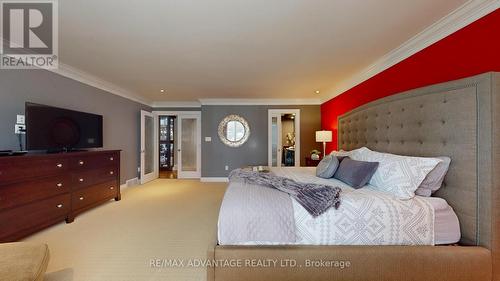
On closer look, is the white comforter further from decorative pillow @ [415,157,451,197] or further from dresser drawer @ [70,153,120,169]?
A: dresser drawer @ [70,153,120,169]

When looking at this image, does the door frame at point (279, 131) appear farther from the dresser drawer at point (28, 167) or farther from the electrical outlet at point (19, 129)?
→ the electrical outlet at point (19, 129)

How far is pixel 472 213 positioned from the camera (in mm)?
1576

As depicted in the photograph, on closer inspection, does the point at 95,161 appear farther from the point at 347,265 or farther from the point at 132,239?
the point at 347,265

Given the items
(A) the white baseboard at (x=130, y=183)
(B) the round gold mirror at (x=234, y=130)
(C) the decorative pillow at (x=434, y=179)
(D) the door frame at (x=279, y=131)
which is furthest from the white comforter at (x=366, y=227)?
(A) the white baseboard at (x=130, y=183)

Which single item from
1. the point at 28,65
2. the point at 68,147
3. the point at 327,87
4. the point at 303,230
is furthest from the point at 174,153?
the point at 303,230

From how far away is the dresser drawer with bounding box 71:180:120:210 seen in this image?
314cm

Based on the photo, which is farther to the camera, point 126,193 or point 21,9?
point 126,193

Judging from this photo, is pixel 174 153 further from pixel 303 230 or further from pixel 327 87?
pixel 303 230

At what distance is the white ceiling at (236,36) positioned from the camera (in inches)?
73.6

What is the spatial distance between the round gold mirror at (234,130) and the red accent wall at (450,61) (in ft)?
11.3

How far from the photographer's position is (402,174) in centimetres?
185

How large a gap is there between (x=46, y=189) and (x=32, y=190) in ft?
0.57

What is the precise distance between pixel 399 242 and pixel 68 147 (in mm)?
4345

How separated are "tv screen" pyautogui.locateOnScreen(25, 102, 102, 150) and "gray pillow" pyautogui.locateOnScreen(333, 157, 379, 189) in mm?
3872
